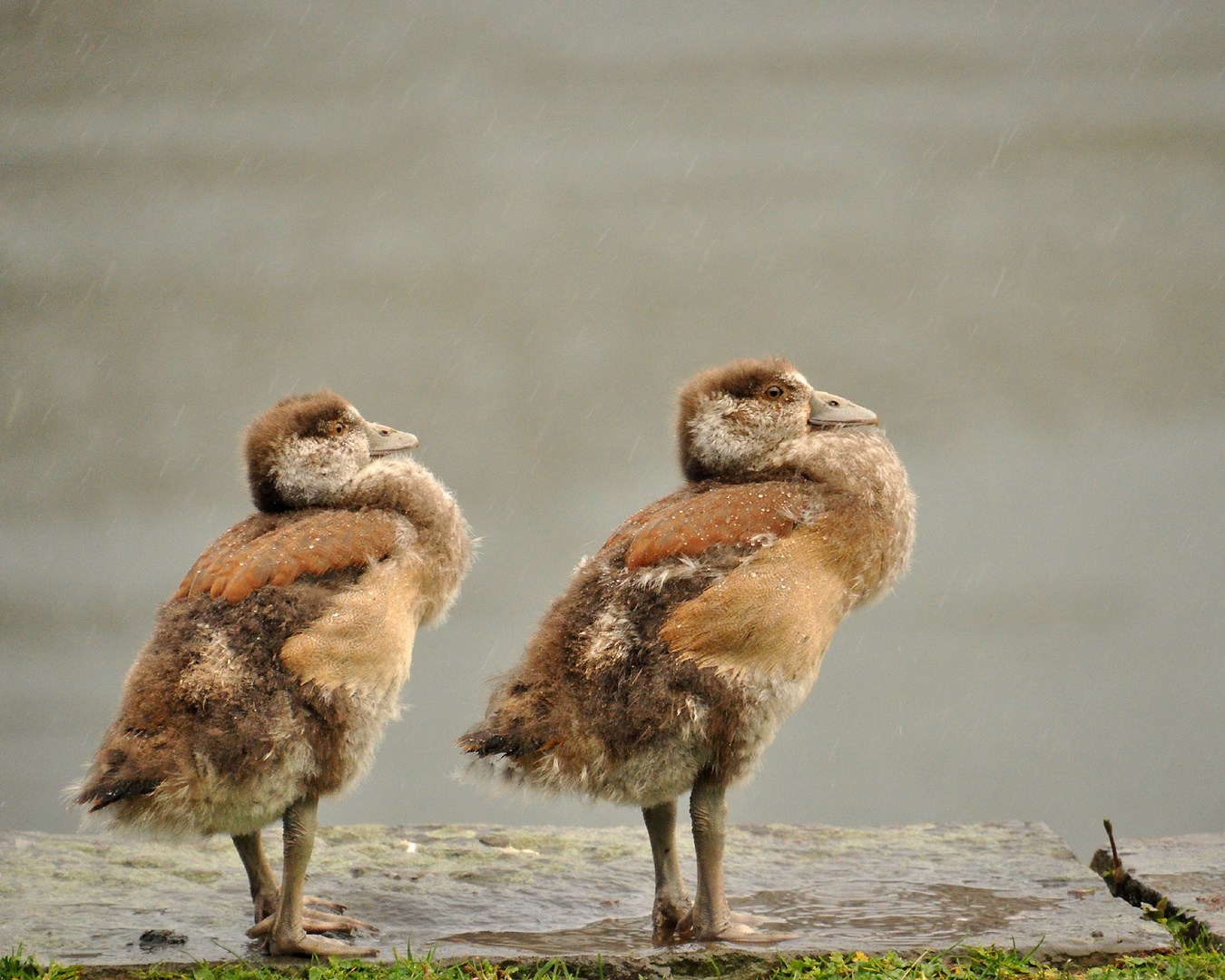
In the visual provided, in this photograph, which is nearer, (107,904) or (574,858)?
(107,904)

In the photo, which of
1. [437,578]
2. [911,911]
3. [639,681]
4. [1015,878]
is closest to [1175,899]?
[1015,878]

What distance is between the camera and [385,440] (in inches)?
153

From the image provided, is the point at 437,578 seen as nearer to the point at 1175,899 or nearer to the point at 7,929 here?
the point at 7,929

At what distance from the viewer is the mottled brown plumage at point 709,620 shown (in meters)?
3.21

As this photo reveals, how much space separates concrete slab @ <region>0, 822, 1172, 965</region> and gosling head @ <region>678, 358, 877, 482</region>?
1.33 meters

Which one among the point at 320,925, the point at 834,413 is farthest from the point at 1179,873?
the point at 320,925

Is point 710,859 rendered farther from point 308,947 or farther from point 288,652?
point 288,652

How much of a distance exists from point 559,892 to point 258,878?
1.00 m

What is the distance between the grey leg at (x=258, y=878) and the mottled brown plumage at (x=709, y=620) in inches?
36.7

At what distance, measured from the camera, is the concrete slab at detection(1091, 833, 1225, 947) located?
390 centimetres

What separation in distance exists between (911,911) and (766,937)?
67cm

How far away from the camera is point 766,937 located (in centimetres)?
353

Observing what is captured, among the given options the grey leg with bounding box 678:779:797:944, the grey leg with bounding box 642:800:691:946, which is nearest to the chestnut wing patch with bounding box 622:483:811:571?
the grey leg with bounding box 678:779:797:944

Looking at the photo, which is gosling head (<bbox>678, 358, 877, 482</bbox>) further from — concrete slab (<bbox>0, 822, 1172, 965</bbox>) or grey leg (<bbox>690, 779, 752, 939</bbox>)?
concrete slab (<bbox>0, 822, 1172, 965</bbox>)
